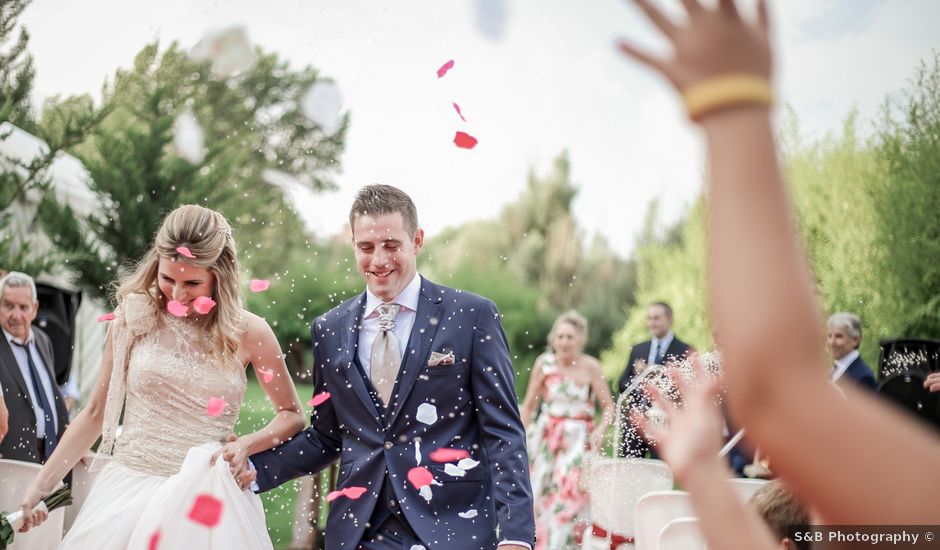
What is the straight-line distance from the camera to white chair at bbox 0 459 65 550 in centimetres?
385

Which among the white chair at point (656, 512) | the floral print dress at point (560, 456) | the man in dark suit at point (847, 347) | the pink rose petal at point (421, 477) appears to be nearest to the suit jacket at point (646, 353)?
the floral print dress at point (560, 456)

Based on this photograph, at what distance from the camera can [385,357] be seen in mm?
3205

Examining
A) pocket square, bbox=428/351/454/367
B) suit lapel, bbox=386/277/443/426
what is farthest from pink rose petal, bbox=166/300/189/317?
pocket square, bbox=428/351/454/367

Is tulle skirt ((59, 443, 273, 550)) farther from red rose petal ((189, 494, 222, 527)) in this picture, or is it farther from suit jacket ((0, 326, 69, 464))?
suit jacket ((0, 326, 69, 464))

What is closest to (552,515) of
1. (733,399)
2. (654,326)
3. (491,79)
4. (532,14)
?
(654,326)

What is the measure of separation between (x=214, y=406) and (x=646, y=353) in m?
5.84

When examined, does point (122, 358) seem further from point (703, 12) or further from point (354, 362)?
point (703, 12)

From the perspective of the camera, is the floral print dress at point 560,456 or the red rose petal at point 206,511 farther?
the floral print dress at point 560,456

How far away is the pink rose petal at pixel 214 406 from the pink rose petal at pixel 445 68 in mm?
1434

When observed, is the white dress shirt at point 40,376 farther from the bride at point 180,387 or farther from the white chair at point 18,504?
the bride at point 180,387

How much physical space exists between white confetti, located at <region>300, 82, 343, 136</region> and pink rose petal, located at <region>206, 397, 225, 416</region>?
15.5 m

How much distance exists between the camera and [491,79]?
15.8 meters

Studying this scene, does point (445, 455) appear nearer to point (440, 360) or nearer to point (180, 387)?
point (440, 360)

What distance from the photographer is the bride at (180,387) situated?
10.5 ft
